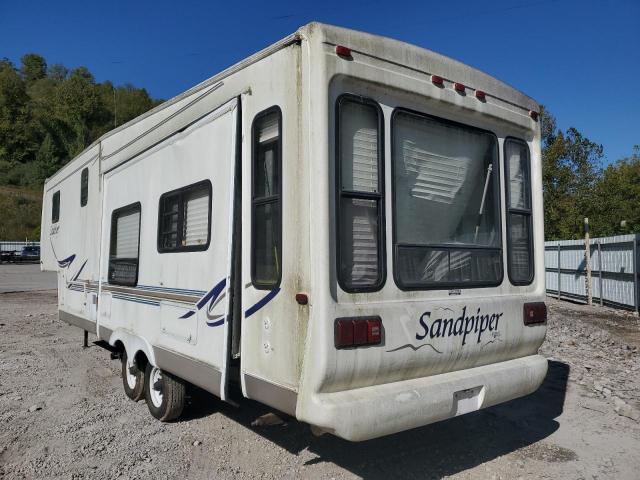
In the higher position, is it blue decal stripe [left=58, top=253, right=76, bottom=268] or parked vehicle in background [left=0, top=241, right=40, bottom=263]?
parked vehicle in background [left=0, top=241, right=40, bottom=263]

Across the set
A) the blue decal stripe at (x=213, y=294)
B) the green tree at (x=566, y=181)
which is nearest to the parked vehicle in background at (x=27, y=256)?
the green tree at (x=566, y=181)

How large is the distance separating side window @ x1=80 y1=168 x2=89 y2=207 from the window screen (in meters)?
4.55

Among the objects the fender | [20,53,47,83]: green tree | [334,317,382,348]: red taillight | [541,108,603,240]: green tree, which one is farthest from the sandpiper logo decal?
[20,53,47,83]: green tree

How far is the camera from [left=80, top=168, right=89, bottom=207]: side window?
21.7 ft

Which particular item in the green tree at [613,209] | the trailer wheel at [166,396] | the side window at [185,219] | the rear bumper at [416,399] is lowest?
the trailer wheel at [166,396]

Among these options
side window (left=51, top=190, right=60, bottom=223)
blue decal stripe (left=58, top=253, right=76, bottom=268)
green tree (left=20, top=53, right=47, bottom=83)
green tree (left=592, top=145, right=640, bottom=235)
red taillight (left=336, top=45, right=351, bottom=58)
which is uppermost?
green tree (left=20, top=53, right=47, bottom=83)

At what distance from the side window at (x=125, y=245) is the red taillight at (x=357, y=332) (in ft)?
8.97

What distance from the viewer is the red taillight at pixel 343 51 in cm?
312

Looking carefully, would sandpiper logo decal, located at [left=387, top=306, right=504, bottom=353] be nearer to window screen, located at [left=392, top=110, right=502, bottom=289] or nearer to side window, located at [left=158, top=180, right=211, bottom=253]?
window screen, located at [left=392, top=110, right=502, bottom=289]

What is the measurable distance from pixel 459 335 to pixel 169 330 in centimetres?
231

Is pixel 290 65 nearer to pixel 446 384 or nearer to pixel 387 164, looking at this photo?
pixel 387 164

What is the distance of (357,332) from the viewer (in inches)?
121

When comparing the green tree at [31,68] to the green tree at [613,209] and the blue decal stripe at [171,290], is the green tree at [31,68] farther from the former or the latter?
the blue decal stripe at [171,290]

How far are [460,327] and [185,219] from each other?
2.25m
